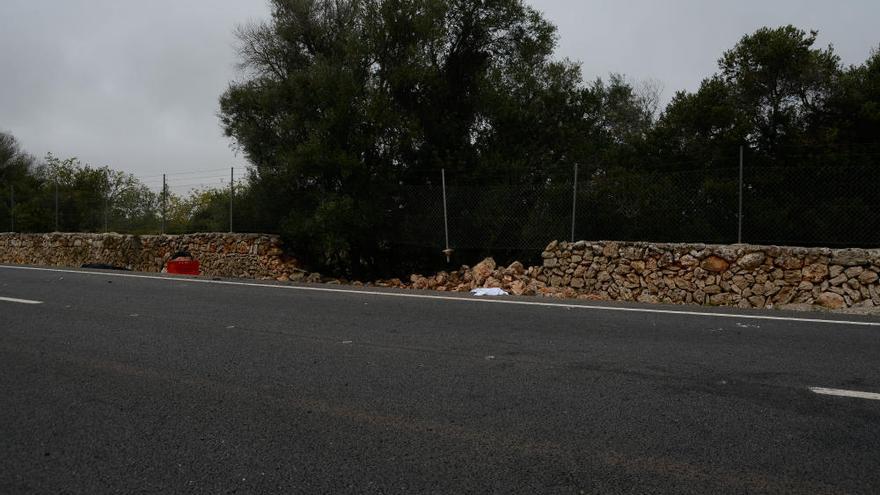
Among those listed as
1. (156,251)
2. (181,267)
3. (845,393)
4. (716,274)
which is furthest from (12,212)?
(845,393)

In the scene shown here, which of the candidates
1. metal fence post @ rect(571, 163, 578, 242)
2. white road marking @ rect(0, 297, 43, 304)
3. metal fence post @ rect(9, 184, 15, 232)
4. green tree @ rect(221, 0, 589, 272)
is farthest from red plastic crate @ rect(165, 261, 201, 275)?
metal fence post @ rect(9, 184, 15, 232)

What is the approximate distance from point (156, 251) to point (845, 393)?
58.9ft

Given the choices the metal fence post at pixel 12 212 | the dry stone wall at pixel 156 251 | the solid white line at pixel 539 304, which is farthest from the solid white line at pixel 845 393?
the metal fence post at pixel 12 212

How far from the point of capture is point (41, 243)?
853 inches

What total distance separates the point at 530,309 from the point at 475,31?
499 inches

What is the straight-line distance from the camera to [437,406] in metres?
3.91

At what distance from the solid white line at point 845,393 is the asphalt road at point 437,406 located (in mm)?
68

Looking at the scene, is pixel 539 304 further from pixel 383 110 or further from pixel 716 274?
pixel 383 110

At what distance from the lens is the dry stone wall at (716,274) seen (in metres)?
9.30

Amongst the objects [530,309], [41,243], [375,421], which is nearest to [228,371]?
[375,421]

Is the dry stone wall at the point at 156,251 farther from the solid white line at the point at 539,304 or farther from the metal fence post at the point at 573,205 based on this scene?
the metal fence post at the point at 573,205

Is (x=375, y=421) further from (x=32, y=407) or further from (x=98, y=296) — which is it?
(x=98, y=296)

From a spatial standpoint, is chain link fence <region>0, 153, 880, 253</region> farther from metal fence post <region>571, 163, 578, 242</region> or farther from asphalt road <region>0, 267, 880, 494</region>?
asphalt road <region>0, 267, 880, 494</region>

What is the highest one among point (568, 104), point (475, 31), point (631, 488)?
point (475, 31)
